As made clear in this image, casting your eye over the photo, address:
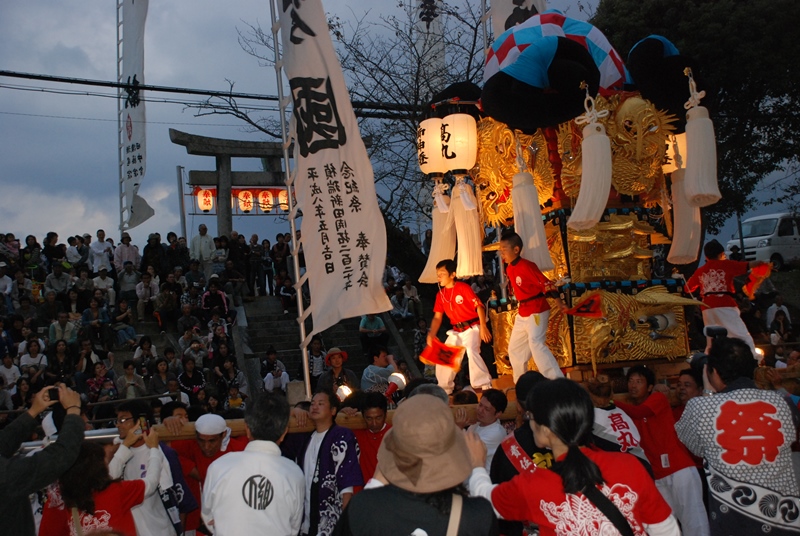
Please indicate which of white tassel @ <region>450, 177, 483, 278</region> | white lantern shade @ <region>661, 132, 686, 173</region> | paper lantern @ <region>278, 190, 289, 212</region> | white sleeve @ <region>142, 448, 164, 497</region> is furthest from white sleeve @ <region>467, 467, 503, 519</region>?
paper lantern @ <region>278, 190, 289, 212</region>

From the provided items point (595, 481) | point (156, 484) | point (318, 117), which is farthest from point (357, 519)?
point (318, 117)

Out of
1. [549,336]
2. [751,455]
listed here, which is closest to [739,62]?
[549,336]

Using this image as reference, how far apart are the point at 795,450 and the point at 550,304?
4.29 metres

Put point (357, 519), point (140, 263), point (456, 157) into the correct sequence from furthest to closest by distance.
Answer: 1. point (140, 263)
2. point (456, 157)
3. point (357, 519)

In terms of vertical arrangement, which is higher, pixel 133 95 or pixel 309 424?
pixel 133 95

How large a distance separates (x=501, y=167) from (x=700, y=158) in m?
2.33

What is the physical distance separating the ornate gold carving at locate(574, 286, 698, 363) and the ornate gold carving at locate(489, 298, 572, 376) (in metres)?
0.14

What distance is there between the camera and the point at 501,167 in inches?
391

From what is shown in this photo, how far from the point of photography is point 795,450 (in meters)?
5.15

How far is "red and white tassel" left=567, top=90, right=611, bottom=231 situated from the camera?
842cm

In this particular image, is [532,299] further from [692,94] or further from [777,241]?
[777,241]

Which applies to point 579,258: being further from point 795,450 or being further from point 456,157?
point 795,450

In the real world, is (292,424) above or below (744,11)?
below

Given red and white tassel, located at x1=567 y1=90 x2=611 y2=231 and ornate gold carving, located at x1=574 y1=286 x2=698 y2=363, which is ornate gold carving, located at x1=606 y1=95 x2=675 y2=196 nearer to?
red and white tassel, located at x1=567 y1=90 x2=611 y2=231
